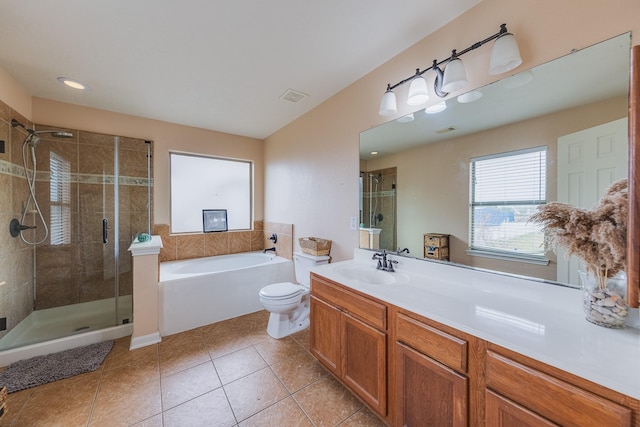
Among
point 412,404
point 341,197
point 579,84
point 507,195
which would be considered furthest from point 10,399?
point 579,84

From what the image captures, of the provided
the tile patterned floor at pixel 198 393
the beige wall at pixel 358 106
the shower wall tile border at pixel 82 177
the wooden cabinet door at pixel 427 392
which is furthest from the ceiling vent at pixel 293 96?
the tile patterned floor at pixel 198 393

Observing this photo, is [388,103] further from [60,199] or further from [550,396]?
[60,199]

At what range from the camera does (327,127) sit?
8.43ft

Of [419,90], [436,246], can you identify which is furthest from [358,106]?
[436,246]

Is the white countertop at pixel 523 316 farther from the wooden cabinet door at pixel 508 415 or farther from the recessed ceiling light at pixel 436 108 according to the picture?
the recessed ceiling light at pixel 436 108

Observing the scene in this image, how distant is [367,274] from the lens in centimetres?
181

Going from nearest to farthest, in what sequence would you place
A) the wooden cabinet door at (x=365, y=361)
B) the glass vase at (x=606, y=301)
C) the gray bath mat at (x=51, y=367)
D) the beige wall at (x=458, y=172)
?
the glass vase at (x=606, y=301) < the beige wall at (x=458, y=172) < the wooden cabinet door at (x=365, y=361) < the gray bath mat at (x=51, y=367)

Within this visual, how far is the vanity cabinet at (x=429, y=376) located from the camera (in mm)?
973

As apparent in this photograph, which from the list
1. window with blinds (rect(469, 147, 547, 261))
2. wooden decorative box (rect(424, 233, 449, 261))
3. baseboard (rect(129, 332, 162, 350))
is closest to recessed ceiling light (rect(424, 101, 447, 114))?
window with blinds (rect(469, 147, 547, 261))

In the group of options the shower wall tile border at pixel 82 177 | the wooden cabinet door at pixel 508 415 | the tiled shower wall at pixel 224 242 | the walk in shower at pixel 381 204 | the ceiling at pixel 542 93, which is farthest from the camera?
the tiled shower wall at pixel 224 242

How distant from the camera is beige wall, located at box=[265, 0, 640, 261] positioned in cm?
106

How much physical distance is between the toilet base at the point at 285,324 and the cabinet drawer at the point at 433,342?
144cm

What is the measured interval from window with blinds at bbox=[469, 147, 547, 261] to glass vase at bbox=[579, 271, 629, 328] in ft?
0.83

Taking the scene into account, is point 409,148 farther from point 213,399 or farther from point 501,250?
point 213,399
